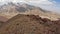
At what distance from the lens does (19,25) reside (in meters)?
22.2

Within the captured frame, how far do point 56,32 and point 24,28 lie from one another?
160 inches

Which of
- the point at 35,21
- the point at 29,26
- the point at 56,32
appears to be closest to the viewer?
the point at 56,32

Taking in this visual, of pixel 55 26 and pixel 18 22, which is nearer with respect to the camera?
pixel 55 26

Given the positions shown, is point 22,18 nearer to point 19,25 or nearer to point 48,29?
point 19,25

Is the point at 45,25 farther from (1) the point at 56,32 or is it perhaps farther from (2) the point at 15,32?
(2) the point at 15,32

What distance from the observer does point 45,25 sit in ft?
72.4

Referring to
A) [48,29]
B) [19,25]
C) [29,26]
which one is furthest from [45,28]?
[19,25]

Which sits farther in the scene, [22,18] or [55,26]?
[22,18]

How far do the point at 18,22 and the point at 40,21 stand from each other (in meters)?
3.04

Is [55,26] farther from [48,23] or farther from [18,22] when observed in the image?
[18,22]

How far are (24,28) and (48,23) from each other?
3452 mm

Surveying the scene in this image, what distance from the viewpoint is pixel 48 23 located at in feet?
73.5

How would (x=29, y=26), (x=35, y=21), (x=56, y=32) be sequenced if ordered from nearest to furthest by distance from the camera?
(x=56, y=32) < (x=29, y=26) < (x=35, y=21)

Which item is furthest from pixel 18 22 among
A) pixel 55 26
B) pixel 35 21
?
pixel 55 26
